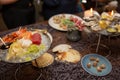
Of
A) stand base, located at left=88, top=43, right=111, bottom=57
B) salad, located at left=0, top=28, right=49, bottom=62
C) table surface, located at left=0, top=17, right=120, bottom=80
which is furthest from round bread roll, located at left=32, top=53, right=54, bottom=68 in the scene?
stand base, located at left=88, top=43, right=111, bottom=57

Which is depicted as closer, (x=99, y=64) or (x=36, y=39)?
(x=36, y=39)

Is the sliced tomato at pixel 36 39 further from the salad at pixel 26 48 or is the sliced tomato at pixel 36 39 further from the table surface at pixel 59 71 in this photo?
the table surface at pixel 59 71

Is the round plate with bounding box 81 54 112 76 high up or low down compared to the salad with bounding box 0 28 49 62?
down

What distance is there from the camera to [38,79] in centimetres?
100

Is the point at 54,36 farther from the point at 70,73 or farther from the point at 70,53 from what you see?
the point at 70,73

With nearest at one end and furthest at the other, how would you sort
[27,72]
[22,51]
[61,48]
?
1. [22,51]
2. [27,72]
3. [61,48]

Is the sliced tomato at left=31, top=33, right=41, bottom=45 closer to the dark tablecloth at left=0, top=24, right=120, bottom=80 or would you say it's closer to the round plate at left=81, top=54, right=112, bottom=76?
the dark tablecloth at left=0, top=24, right=120, bottom=80

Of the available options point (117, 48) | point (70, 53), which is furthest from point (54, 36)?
point (117, 48)

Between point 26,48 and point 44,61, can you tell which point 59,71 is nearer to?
point 44,61

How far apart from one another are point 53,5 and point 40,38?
2.59ft

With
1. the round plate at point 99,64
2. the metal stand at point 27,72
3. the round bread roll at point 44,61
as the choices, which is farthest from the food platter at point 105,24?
the metal stand at point 27,72

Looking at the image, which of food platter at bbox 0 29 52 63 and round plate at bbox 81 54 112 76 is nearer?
food platter at bbox 0 29 52 63

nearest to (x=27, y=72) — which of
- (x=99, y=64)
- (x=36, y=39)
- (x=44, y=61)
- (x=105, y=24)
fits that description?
(x=44, y=61)

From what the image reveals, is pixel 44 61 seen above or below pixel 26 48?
below
